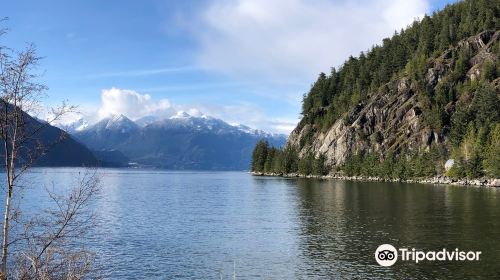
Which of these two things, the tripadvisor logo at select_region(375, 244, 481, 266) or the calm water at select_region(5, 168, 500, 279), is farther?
the tripadvisor logo at select_region(375, 244, 481, 266)

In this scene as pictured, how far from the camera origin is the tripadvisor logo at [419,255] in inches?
1976

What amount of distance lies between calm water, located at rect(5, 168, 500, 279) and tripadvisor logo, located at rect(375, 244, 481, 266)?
3.86 feet

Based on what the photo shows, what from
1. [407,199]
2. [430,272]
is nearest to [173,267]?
[430,272]

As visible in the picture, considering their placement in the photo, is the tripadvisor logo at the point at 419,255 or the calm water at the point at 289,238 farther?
the tripadvisor logo at the point at 419,255

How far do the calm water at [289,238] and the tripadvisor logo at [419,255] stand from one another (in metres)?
1.18

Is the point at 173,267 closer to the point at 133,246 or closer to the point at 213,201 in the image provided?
the point at 133,246

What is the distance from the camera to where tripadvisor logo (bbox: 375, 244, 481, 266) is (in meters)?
50.2

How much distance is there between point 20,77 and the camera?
767 inches

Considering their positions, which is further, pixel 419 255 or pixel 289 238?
pixel 289 238

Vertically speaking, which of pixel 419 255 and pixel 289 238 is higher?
pixel 419 255

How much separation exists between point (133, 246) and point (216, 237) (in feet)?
41.0

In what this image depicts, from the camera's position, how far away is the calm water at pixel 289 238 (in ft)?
153

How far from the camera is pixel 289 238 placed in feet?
213

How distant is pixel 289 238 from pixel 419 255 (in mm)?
18860
